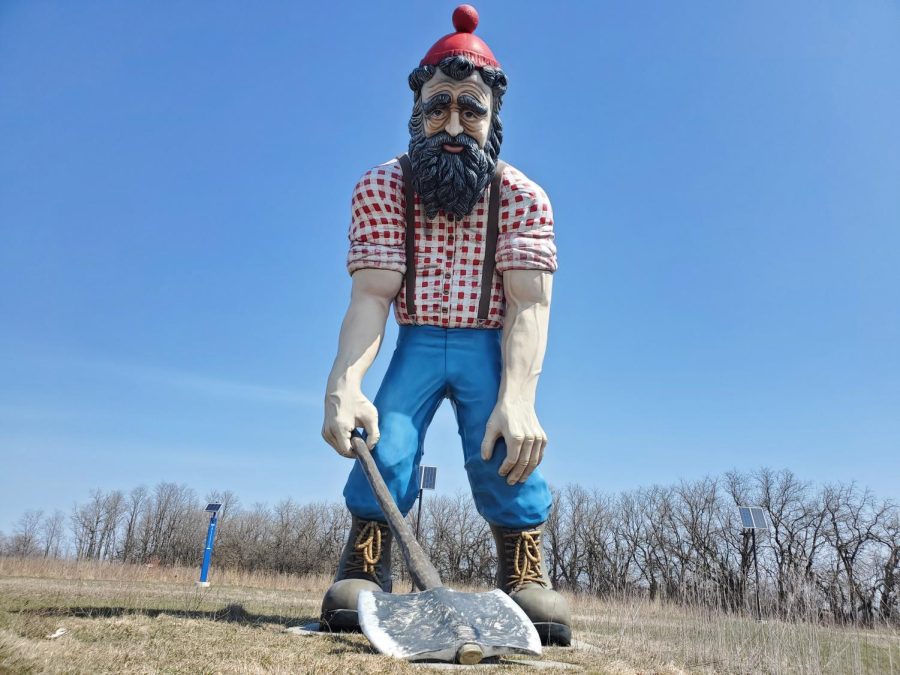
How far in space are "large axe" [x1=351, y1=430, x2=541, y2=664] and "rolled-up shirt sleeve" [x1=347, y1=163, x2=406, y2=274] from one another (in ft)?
4.97

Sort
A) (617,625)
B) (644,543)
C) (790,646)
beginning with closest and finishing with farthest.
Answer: (790,646), (617,625), (644,543)

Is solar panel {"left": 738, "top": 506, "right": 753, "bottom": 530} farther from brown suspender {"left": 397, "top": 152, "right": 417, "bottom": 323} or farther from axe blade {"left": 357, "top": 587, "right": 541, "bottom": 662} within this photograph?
axe blade {"left": 357, "top": 587, "right": 541, "bottom": 662}

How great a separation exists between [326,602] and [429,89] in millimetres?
2647

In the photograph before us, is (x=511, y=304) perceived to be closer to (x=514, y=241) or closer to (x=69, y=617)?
(x=514, y=241)

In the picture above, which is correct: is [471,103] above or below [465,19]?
below

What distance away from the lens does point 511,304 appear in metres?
3.37

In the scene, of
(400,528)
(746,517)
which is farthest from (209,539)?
(400,528)

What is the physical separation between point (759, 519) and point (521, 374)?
6.45 meters

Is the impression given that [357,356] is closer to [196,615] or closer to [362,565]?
[362,565]

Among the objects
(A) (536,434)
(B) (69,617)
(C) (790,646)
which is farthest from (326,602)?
(C) (790,646)

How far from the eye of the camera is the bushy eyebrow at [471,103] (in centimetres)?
336

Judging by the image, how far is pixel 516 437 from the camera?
9.89 feet

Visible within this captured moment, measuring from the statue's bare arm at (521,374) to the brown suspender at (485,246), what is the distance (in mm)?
109

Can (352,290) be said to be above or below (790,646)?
above
